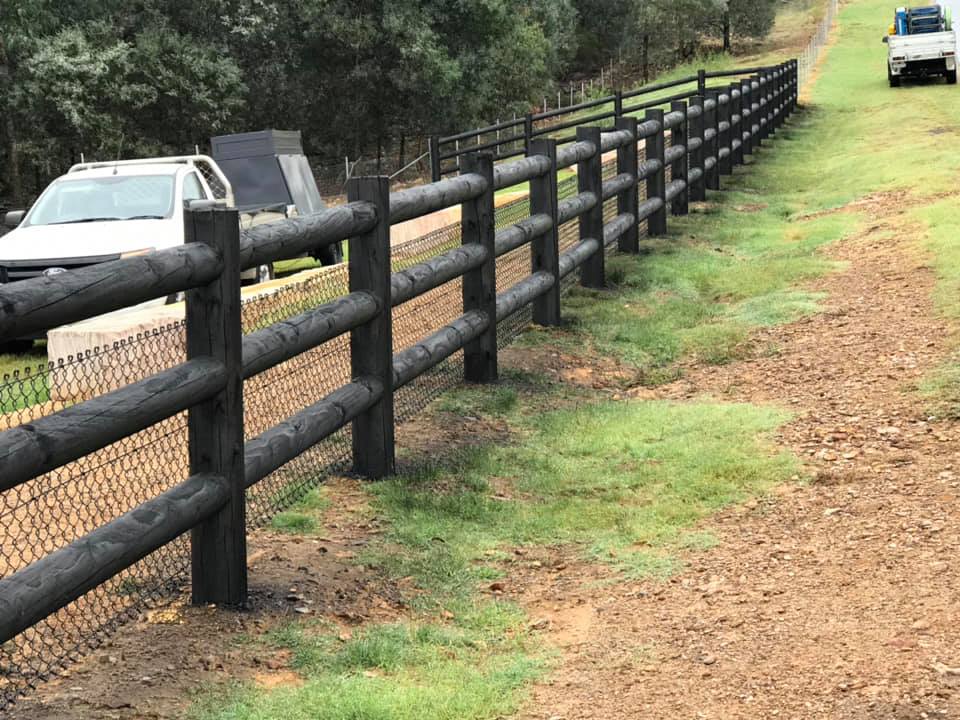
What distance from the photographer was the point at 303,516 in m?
5.56

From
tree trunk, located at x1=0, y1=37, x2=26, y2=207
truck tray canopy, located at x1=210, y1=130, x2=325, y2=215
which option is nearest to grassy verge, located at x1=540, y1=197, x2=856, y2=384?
truck tray canopy, located at x1=210, y1=130, x2=325, y2=215

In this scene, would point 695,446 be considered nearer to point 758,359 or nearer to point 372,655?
point 758,359

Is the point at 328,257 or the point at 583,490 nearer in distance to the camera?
the point at 583,490

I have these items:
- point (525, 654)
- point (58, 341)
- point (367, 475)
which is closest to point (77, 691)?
point (525, 654)

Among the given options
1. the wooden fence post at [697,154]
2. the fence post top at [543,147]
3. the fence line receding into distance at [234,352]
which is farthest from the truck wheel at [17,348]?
the wooden fence post at [697,154]

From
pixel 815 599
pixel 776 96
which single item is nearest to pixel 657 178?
pixel 815 599

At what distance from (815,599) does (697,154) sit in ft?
41.3

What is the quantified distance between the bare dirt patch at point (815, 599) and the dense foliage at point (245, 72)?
135ft

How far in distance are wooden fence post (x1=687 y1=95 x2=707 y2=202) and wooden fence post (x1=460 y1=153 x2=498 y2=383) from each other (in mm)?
8916

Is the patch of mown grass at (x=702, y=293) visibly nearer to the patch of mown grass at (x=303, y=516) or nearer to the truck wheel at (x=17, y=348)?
the patch of mown grass at (x=303, y=516)

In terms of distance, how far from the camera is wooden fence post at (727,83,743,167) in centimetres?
2002

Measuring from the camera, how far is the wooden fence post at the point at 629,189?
39.3 feet

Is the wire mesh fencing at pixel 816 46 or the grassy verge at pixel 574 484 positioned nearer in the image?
the grassy verge at pixel 574 484

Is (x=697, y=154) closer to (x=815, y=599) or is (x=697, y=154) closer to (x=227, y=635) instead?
(x=815, y=599)
